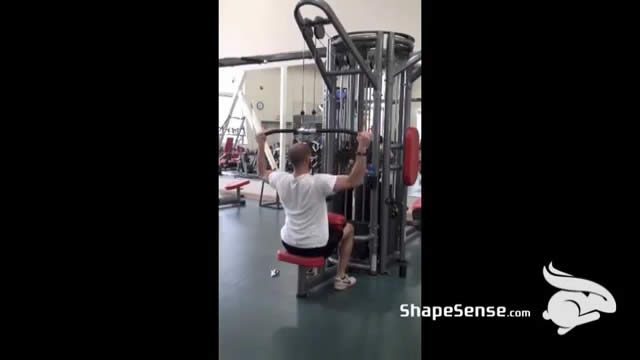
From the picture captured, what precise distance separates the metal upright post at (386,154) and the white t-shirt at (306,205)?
843mm

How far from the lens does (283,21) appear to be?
6609 millimetres

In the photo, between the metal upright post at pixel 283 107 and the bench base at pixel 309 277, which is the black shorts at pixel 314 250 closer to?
the bench base at pixel 309 277

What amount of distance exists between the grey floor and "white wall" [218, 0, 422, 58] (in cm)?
306

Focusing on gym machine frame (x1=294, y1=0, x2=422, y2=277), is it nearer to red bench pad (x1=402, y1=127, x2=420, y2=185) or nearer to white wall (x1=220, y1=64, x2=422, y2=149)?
red bench pad (x1=402, y1=127, x2=420, y2=185)

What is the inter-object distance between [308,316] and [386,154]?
1.40m

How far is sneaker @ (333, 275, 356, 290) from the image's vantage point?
316cm

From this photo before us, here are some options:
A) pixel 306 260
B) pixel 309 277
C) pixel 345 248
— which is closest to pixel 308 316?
pixel 306 260

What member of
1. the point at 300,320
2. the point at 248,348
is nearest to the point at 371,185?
the point at 300,320

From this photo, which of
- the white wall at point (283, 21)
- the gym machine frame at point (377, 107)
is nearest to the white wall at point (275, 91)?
the white wall at point (283, 21)
